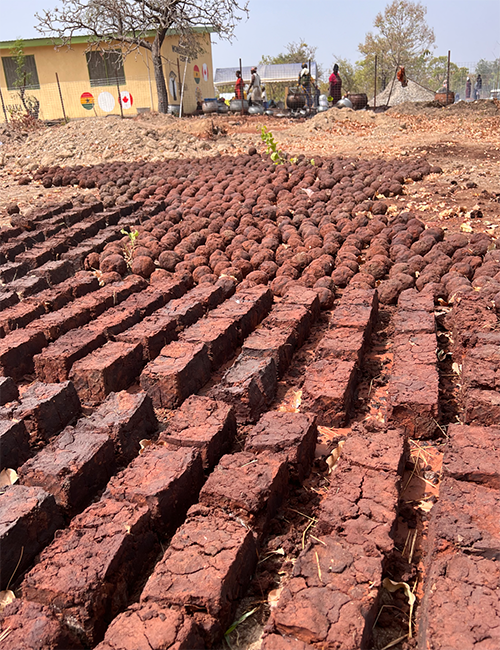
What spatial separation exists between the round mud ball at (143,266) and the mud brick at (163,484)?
154 inches

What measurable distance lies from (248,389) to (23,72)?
27268mm

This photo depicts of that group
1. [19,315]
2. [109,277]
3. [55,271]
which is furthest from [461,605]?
[55,271]

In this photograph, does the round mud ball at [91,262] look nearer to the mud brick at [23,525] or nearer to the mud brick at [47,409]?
the mud brick at [47,409]

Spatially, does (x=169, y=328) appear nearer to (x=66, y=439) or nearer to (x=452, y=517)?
(x=66, y=439)

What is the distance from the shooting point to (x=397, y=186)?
919cm

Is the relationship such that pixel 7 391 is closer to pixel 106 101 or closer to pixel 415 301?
pixel 415 301

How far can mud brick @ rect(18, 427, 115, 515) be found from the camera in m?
→ 3.04

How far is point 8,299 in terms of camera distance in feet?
18.7

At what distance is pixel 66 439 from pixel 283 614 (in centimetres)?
177

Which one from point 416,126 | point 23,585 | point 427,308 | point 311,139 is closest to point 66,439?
point 23,585

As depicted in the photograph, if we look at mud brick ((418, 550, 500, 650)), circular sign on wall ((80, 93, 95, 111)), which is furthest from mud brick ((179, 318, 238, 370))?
circular sign on wall ((80, 93, 95, 111))

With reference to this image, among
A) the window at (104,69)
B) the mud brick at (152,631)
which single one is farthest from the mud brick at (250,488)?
the window at (104,69)

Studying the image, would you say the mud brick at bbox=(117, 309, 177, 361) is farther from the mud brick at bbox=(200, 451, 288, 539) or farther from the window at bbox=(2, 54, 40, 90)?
the window at bbox=(2, 54, 40, 90)

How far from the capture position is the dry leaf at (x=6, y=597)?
2592 mm
